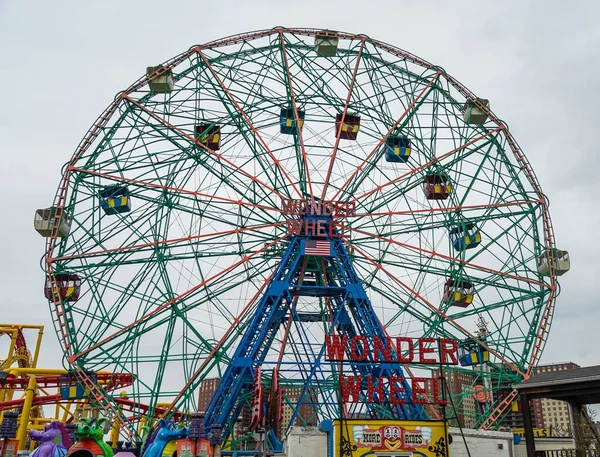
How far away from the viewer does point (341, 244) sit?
28875mm

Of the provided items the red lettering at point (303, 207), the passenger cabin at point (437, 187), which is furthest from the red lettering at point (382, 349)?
the passenger cabin at point (437, 187)

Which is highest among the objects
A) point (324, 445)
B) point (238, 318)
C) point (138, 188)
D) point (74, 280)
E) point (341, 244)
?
point (138, 188)

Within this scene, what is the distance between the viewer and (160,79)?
30906 millimetres

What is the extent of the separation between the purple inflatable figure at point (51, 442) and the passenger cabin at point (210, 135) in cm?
1495

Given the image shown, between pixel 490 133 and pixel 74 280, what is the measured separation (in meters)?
21.2

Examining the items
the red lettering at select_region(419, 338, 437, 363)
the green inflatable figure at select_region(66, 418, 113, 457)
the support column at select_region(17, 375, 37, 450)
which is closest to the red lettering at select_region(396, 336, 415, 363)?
the red lettering at select_region(419, 338, 437, 363)

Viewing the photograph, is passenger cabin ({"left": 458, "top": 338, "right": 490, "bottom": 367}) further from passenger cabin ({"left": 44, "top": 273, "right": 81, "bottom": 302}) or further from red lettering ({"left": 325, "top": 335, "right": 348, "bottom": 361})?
passenger cabin ({"left": 44, "top": 273, "right": 81, "bottom": 302})

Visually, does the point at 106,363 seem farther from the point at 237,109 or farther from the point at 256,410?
the point at 237,109

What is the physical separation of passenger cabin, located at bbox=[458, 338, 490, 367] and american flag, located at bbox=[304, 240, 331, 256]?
7.78m

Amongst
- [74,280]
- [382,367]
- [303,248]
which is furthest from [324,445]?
[74,280]

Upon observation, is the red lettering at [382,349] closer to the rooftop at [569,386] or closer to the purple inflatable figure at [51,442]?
the rooftop at [569,386]

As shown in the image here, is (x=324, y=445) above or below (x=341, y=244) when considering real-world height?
below

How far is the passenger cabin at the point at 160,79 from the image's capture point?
30891mm

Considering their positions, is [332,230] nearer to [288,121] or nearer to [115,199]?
[288,121]
